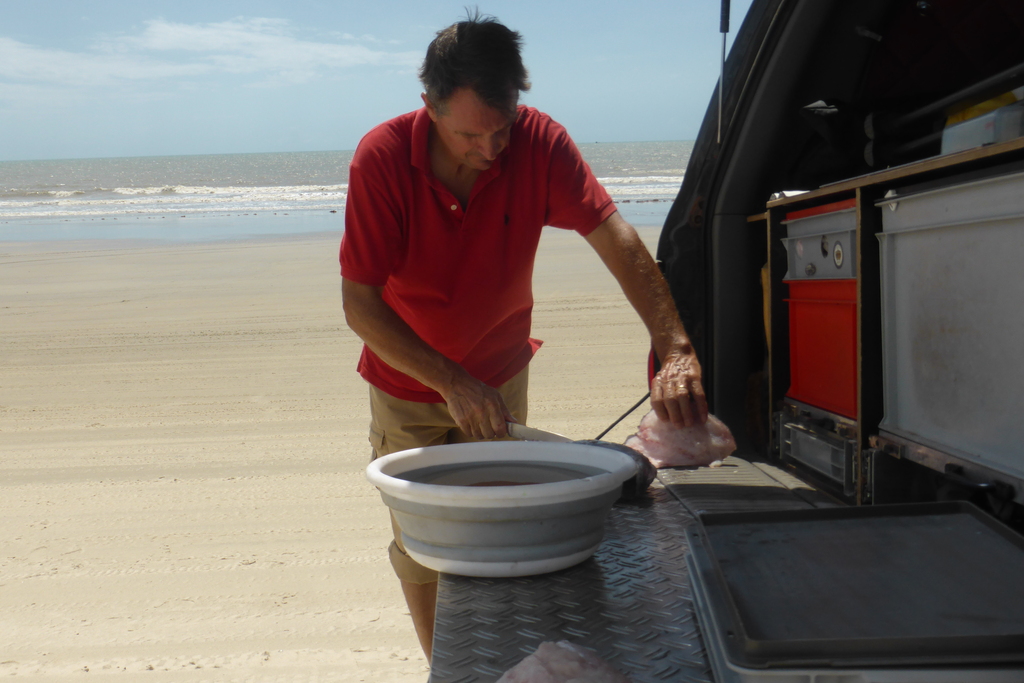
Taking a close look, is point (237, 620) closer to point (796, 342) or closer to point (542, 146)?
point (542, 146)

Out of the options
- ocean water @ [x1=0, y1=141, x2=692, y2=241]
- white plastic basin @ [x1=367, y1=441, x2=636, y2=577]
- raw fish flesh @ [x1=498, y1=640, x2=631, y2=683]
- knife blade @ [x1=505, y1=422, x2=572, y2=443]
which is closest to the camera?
raw fish flesh @ [x1=498, y1=640, x2=631, y2=683]

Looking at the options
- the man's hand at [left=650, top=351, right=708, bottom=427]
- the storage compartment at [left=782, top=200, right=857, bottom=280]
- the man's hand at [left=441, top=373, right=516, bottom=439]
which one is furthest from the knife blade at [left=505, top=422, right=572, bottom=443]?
the storage compartment at [left=782, top=200, right=857, bottom=280]

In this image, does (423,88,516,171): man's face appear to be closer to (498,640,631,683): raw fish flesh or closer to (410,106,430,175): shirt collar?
(410,106,430,175): shirt collar

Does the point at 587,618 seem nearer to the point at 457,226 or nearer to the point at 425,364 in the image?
the point at 425,364

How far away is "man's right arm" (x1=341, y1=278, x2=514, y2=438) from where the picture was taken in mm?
2029

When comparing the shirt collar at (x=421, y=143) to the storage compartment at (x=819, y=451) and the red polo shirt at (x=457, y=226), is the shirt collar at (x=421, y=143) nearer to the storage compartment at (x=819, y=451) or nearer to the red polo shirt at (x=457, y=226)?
the red polo shirt at (x=457, y=226)

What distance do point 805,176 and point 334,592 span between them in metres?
2.34

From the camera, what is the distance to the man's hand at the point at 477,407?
2010mm

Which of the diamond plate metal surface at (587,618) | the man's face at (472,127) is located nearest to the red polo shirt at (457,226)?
the man's face at (472,127)

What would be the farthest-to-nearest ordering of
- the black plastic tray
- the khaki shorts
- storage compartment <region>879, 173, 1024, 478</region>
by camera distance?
the khaki shorts → storage compartment <region>879, 173, 1024, 478</region> → the black plastic tray

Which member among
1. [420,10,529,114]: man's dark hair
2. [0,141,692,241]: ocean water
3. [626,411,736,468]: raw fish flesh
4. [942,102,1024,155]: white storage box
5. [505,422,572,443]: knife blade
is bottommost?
[626,411,736,468]: raw fish flesh

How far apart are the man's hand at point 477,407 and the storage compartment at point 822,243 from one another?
3.53 ft

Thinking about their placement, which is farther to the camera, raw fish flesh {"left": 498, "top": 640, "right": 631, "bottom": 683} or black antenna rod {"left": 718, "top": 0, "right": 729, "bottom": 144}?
black antenna rod {"left": 718, "top": 0, "right": 729, "bottom": 144}

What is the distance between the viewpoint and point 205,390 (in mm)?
6645
